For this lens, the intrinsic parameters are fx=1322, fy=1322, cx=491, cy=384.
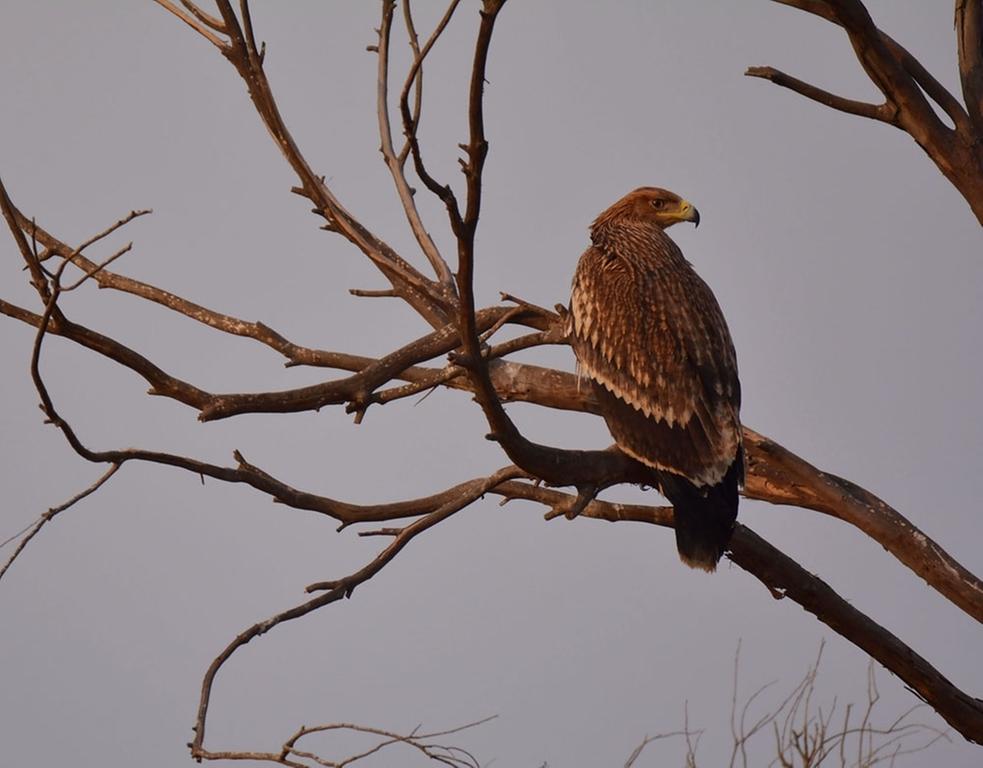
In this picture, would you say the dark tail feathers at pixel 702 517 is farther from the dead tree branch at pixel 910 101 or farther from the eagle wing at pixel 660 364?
the dead tree branch at pixel 910 101

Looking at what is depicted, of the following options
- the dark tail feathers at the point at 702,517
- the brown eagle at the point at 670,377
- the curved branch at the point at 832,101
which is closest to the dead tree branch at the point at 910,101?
the curved branch at the point at 832,101

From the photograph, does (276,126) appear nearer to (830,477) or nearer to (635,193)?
(635,193)

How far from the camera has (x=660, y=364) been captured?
5250 mm

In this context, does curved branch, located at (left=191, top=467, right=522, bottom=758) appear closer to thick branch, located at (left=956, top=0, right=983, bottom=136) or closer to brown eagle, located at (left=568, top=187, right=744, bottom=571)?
brown eagle, located at (left=568, top=187, right=744, bottom=571)

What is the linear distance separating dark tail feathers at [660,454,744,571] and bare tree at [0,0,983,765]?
0.17 meters

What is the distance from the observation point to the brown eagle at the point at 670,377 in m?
4.95

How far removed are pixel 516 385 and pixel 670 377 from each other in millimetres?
949

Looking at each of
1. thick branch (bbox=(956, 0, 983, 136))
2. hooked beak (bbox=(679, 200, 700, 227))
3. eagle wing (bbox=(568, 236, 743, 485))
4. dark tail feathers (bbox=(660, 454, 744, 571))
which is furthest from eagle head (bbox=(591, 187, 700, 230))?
dark tail feathers (bbox=(660, 454, 744, 571))

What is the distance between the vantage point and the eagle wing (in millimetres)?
5047

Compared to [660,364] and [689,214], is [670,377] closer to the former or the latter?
[660,364]

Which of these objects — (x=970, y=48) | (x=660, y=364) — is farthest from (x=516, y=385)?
(x=970, y=48)

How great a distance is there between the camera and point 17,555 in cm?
400

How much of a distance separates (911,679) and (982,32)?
2922mm

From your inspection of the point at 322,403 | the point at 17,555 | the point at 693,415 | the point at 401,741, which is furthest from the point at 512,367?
the point at 17,555
